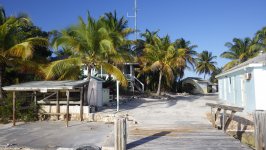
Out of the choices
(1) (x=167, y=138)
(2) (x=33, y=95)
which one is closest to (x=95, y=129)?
(1) (x=167, y=138)

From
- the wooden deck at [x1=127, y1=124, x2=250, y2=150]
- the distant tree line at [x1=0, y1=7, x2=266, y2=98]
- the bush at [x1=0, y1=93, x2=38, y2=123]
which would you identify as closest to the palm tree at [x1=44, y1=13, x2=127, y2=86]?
the distant tree line at [x1=0, y1=7, x2=266, y2=98]

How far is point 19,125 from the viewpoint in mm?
16781

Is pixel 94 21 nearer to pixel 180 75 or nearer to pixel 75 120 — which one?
pixel 75 120

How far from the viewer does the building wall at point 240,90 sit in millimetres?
17859

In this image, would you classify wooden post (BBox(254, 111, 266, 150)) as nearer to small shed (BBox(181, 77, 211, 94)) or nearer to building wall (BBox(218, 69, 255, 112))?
building wall (BBox(218, 69, 255, 112))

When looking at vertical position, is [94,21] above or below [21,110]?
above

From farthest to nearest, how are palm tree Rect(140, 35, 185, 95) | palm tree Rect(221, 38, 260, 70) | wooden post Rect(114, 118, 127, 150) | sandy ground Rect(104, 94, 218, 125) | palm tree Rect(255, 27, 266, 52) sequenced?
palm tree Rect(221, 38, 260, 70) < palm tree Rect(255, 27, 266, 52) < palm tree Rect(140, 35, 185, 95) < sandy ground Rect(104, 94, 218, 125) < wooden post Rect(114, 118, 127, 150)

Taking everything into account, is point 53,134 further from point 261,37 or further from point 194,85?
point 194,85

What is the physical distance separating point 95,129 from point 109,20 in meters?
19.3

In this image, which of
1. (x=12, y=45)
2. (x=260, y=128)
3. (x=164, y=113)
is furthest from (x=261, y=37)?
(x=260, y=128)

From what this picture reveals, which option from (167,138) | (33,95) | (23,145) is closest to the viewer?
(167,138)

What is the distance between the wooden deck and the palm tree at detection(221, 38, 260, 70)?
37975 millimetres

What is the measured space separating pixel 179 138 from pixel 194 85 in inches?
1778

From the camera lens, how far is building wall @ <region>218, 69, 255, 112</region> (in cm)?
1786
